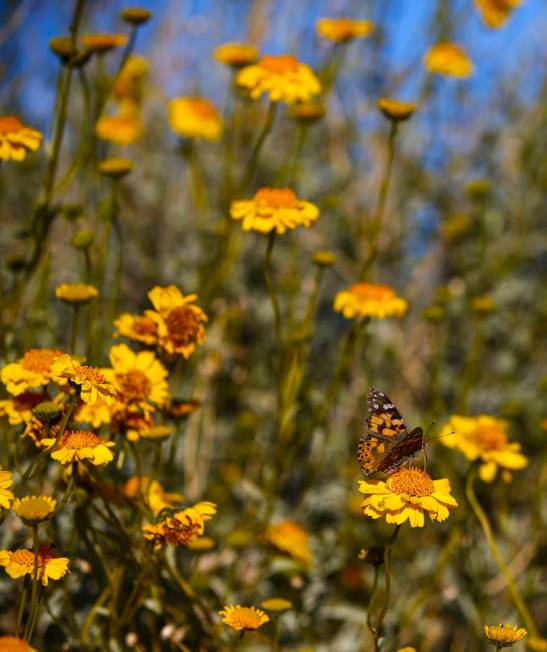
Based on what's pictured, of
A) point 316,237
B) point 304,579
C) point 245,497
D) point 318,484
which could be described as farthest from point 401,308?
point 316,237

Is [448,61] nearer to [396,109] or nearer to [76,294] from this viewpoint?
[396,109]

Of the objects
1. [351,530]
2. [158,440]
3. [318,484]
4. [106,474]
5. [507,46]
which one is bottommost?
[318,484]

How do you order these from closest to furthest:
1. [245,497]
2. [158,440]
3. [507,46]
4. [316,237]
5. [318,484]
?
[158,440], [245,497], [318,484], [316,237], [507,46]

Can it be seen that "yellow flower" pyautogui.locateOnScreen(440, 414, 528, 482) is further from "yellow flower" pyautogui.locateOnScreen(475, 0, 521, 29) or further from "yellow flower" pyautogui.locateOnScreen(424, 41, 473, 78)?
"yellow flower" pyautogui.locateOnScreen(475, 0, 521, 29)

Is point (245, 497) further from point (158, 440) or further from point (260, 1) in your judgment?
point (260, 1)

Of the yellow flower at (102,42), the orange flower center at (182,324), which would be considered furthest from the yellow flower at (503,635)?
the yellow flower at (102,42)

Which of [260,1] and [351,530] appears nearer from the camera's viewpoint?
[351,530]

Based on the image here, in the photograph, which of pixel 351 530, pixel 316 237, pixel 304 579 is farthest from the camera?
pixel 316 237
